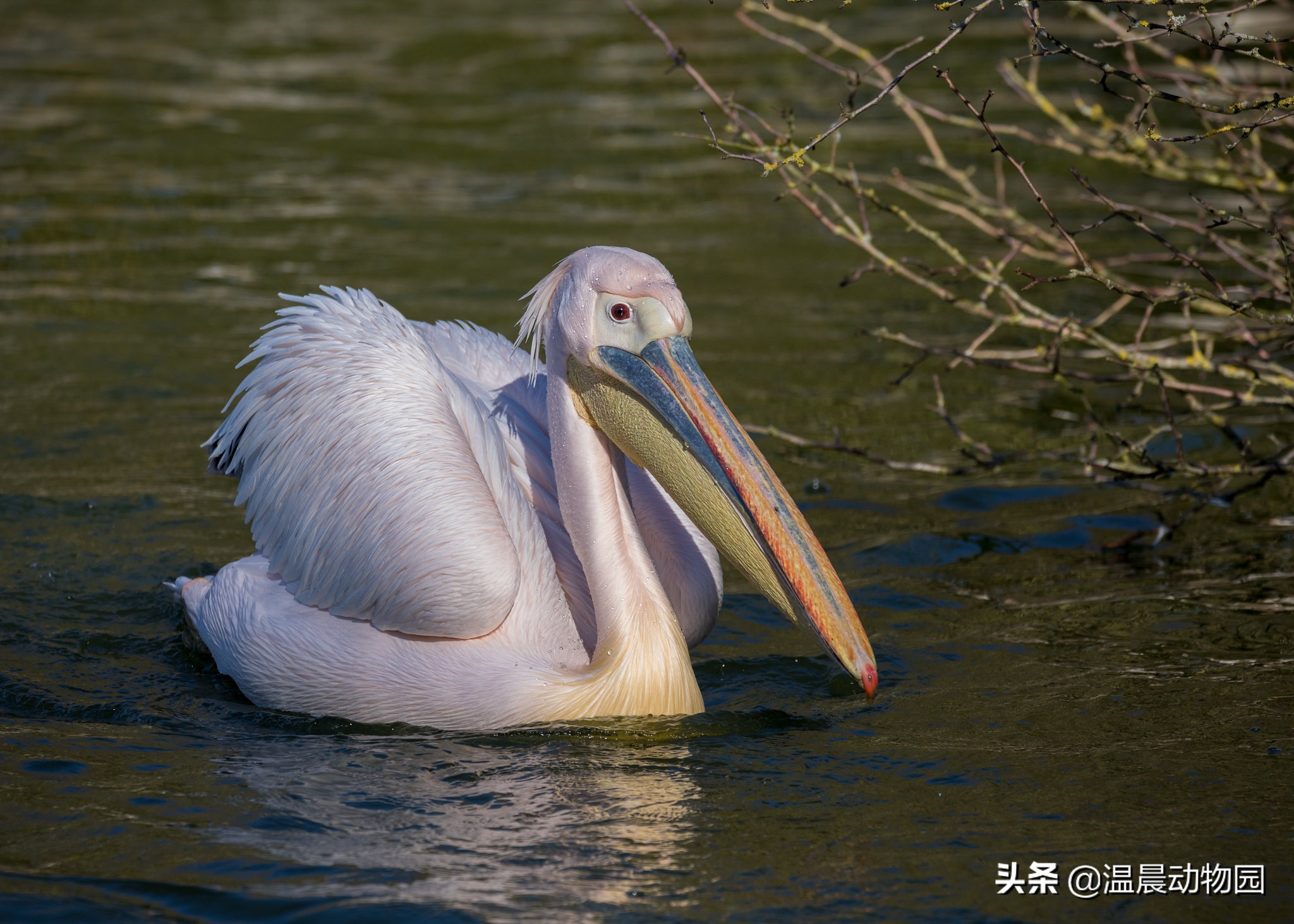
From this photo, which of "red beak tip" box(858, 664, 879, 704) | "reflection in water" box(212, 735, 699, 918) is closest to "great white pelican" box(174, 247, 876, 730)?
"red beak tip" box(858, 664, 879, 704)

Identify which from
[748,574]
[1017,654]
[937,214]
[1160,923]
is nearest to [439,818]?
[748,574]

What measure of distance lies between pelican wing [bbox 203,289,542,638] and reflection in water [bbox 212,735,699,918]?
0.37 m

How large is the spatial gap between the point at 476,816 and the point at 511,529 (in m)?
0.85

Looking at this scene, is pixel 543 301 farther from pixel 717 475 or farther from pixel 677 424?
pixel 717 475

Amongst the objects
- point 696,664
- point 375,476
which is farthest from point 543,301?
point 696,664

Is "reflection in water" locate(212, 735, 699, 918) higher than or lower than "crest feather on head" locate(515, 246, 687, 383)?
lower

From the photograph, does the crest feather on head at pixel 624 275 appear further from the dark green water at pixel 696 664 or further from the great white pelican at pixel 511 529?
the dark green water at pixel 696 664

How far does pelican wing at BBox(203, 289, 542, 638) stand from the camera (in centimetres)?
374

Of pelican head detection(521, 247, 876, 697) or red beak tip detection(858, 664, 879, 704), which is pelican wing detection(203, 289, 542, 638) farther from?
red beak tip detection(858, 664, 879, 704)

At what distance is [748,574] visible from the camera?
11.9ft

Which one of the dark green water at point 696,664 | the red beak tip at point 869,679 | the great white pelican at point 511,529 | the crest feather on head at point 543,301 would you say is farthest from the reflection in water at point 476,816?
the crest feather on head at point 543,301

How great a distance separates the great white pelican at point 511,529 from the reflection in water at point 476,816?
0.46ft

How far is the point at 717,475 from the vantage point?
3592mm

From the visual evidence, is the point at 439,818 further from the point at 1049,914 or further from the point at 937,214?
the point at 937,214
